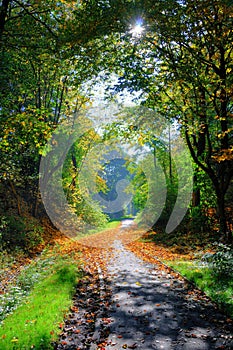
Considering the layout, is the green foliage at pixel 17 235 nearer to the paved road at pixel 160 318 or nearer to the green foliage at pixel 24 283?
the green foliage at pixel 24 283

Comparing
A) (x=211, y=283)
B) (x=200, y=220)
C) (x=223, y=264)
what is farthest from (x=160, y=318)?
(x=200, y=220)

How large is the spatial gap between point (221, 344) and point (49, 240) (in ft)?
48.8

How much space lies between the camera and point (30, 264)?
1221 centimetres

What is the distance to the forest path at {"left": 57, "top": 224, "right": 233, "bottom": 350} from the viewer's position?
5539 mm

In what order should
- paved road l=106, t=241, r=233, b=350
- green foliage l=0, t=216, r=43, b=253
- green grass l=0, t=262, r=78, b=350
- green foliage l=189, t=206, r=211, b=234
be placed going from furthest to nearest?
green foliage l=189, t=206, r=211, b=234
green foliage l=0, t=216, r=43, b=253
paved road l=106, t=241, r=233, b=350
green grass l=0, t=262, r=78, b=350

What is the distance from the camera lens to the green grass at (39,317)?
5.36 metres

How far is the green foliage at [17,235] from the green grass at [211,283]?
24.2 feet

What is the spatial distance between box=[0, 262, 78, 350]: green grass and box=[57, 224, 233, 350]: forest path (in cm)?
33

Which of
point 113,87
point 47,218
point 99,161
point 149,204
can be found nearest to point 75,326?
point 113,87

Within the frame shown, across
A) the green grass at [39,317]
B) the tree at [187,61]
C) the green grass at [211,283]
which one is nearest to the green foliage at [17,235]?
the green grass at [39,317]

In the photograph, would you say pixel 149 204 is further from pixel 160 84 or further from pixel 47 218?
pixel 160 84

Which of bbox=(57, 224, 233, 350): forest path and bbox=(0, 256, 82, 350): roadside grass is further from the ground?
bbox=(0, 256, 82, 350): roadside grass

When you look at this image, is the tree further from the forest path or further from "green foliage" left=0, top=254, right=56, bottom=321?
"green foliage" left=0, top=254, right=56, bottom=321

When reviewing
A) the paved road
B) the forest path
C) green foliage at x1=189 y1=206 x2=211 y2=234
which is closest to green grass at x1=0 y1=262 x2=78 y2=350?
the forest path
